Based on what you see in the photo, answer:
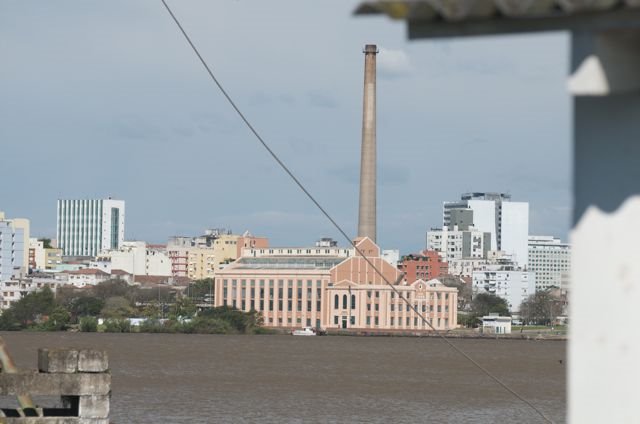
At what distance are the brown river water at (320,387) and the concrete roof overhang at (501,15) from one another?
122ft

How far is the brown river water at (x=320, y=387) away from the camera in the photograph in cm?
4866

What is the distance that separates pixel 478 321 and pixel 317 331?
1076 inches

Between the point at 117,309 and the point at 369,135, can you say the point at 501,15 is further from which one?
the point at 117,309

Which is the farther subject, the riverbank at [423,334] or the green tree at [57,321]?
the riverbank at [423,334]

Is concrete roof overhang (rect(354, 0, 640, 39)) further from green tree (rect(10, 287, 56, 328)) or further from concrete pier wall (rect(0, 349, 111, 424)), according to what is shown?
green tree (rect(10, 287, 56, 328))

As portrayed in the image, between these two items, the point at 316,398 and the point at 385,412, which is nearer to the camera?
the point at 385,412

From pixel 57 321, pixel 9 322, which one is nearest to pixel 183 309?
pixel 57 321

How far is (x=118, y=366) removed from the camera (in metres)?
80.2

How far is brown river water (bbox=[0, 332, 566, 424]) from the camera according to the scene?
48.7 m

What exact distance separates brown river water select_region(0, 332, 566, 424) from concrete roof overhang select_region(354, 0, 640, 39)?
3732 cm

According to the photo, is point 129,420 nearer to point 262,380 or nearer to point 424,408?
point 424,408

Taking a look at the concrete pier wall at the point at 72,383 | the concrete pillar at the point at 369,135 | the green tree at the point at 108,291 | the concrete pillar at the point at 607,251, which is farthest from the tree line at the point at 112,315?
the concrete pillar at the point at 607,251

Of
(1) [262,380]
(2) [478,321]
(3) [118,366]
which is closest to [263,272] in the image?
(2) [478,321]

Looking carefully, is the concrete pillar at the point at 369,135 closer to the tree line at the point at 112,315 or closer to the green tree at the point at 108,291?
the tree line at the point at 112,315
